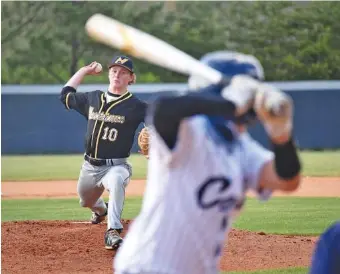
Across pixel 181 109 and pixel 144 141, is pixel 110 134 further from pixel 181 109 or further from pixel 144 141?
→ pixel 181 109

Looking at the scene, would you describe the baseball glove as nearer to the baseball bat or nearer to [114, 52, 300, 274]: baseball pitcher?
the baseball bat

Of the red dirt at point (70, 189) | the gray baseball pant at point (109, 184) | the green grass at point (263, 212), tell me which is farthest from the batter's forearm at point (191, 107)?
the red dirt at point (70, 189)

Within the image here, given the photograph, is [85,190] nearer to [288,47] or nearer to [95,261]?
[95,261]

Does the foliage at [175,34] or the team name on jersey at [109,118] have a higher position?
the foliage at [175,34]

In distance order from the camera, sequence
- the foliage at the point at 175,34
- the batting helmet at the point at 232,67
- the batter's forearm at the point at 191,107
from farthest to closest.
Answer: the foliage at the point at 175,34 < the batting helmet at the point at 232,67 < the batter's forearm at the point at 191,107

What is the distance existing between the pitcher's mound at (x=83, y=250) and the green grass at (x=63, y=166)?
8871mm

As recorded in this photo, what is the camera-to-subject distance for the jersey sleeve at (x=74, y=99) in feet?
25.2

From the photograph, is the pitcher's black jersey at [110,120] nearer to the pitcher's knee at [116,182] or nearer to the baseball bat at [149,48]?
the pitcher's knee at [116,182]

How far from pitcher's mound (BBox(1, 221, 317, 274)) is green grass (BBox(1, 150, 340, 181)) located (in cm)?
887

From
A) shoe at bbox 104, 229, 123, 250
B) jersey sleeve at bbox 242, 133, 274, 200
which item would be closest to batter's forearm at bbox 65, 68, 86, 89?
shoe at bbox 104, 229, 123, 250

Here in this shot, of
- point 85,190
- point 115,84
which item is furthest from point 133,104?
point 85,190

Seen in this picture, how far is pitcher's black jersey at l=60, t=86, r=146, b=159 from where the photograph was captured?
7676 millimetres

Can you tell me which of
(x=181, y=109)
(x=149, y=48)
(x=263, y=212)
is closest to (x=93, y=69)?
(x=149, y=48)

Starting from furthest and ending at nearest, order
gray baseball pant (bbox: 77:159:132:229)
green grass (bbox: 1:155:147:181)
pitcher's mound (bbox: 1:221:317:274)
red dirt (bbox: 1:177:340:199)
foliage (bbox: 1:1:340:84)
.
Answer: foliage (bbox: 1:1:340:84) → green grass (bbox: 1:155:147:181) → red dirt (bbox: 1:177:340:199) → gray baseball pant (bbox: 77:159:132:229) → pitcher's mound (bbox: 1:221:317:274)
